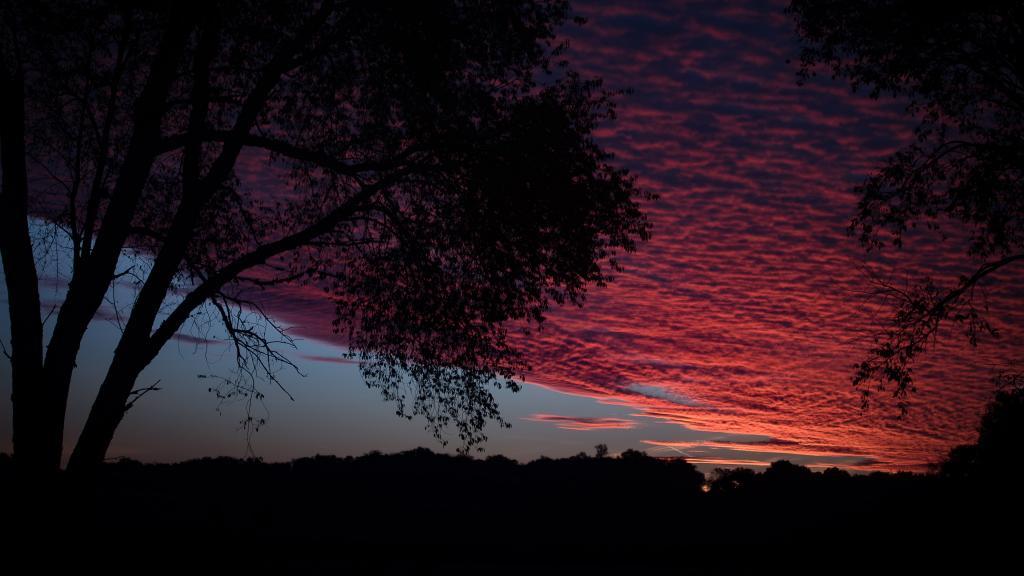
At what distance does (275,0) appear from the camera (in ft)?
42.5

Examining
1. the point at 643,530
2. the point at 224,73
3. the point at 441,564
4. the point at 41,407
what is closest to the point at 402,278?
the point at 224,73

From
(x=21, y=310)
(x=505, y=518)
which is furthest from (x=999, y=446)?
(x=21, y=310)

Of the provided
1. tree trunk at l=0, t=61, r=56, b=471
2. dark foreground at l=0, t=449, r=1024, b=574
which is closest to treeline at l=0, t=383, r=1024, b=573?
dark foreground at l=0, t=449, r=1024, b=574

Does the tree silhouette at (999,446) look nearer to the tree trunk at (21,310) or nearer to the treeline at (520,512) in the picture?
the treeline at (520,512)

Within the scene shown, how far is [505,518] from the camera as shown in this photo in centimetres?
3128

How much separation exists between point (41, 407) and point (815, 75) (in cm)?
1622

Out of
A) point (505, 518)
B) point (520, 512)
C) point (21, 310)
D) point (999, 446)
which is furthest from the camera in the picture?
point (520, 512)

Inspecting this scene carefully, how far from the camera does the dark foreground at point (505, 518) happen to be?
14273mm

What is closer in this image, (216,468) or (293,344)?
(293,344)

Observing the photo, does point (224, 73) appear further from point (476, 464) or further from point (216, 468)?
point (476, 464)

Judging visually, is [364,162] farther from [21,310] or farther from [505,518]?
[505,518]

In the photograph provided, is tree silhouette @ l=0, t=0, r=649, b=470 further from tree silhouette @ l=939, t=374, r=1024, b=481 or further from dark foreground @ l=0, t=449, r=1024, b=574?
tree silhouette @ l=939, t=374, r=1024, b=481

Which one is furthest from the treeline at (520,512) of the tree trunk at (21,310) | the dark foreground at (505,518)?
the tree trunk at (21,310)

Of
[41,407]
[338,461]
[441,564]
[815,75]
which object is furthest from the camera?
[338,461]
